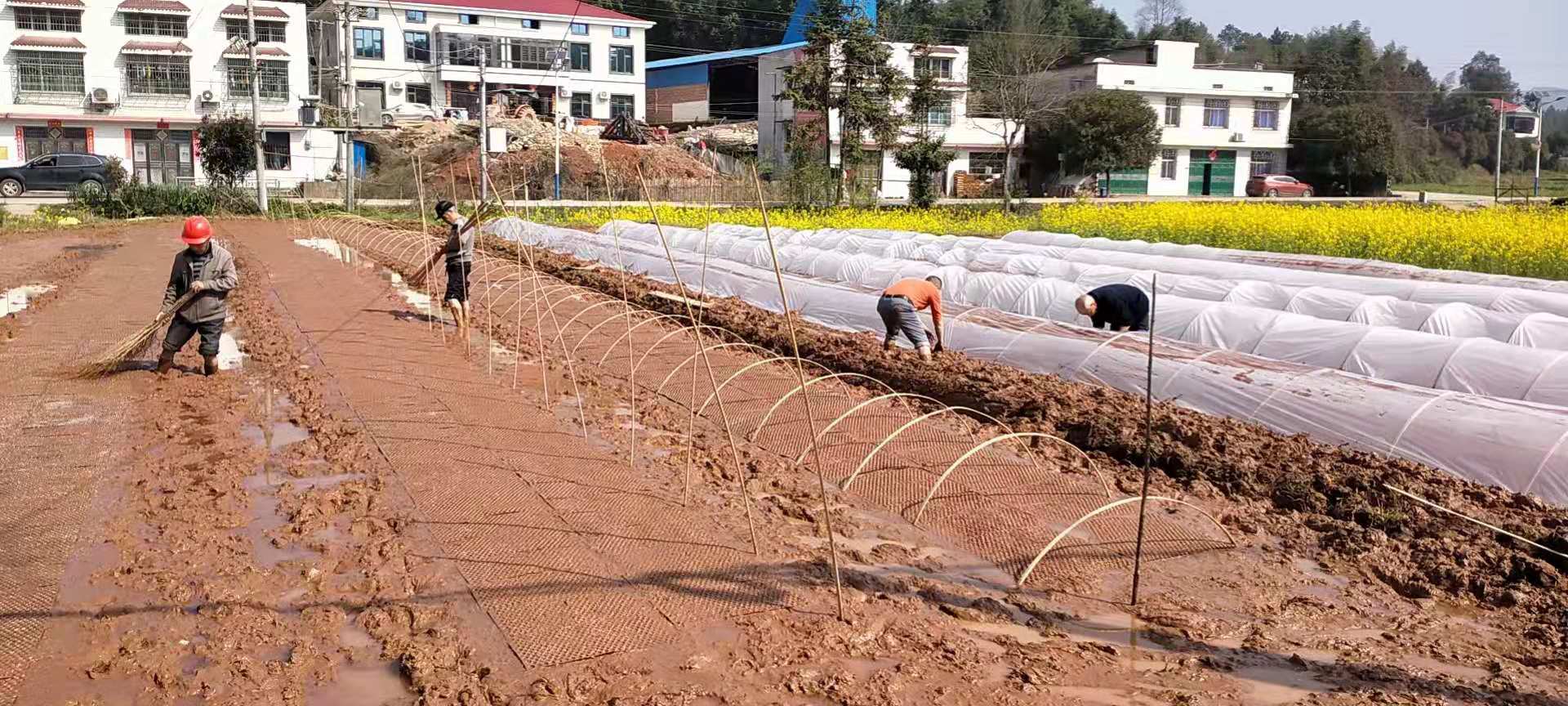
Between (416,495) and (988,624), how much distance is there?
2.87m

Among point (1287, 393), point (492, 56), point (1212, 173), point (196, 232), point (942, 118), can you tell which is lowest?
point (1287, 393)

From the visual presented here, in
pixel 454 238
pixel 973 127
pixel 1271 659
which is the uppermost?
pixel 973 127

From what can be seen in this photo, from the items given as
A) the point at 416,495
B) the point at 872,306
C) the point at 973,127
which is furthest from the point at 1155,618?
the point at 973,127

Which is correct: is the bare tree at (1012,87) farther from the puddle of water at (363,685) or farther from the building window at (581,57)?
the puddle of water at (363,685)

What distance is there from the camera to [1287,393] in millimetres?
6988

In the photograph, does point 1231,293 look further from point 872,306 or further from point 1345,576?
point 1345,576

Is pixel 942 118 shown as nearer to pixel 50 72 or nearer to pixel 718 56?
pixel 718 56

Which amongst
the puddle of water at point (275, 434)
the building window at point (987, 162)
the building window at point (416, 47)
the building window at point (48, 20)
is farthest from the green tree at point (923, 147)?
the building window at point (48, 20)

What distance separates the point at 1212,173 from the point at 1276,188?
322cm

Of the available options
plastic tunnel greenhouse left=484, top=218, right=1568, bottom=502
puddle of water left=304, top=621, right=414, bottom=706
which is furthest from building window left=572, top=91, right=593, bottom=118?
puddle of water left=304, top=621, right=414, bottom=706

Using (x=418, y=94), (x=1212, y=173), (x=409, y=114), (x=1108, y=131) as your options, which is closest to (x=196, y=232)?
(x=1108, y=131)

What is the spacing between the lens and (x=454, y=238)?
32.0ft

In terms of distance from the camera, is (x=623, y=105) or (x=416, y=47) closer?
(x=416, y=47)

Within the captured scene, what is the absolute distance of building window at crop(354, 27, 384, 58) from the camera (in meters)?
42.2
